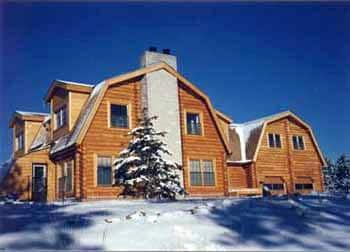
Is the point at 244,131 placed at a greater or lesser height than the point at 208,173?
greater

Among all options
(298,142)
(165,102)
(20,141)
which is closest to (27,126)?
(20,141)

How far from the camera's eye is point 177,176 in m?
14.8

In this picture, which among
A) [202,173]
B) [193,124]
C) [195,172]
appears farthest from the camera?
[193,124]

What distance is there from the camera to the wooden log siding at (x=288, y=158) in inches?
795

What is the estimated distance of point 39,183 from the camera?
15672 mm

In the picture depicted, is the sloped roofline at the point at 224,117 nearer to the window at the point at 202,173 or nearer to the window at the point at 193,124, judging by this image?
the window at the point at 193,124

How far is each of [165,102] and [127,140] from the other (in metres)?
2.31

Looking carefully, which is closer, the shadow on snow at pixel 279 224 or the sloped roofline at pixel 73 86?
the shadow on snow at pixel 279 224

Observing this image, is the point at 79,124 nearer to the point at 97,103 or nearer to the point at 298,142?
the point at 97,103

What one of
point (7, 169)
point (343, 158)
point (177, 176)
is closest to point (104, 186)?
point (177, 176)

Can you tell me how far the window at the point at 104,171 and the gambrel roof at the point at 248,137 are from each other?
273 inches

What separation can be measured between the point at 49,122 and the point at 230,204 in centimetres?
1189

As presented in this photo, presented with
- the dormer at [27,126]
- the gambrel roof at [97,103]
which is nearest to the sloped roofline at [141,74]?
the gambrel roof at [97,103]

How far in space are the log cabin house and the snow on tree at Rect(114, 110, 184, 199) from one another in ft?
1.97
